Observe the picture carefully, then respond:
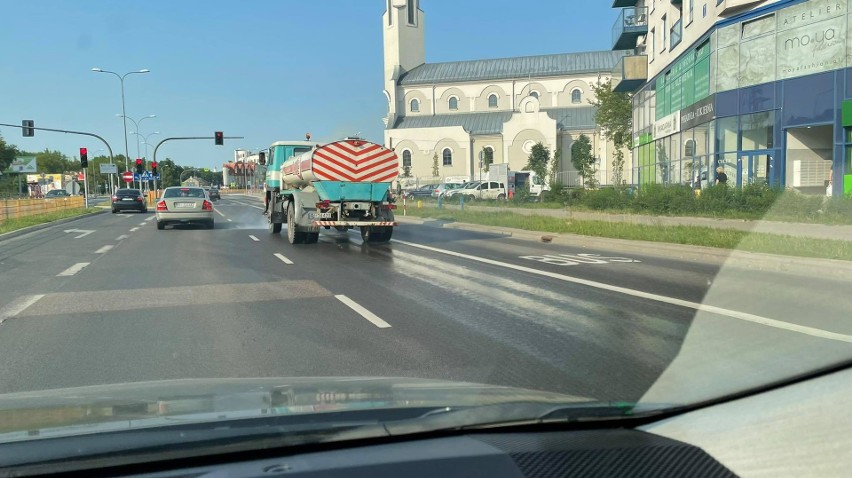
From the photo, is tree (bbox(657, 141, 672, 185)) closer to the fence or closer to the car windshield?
the car windshield

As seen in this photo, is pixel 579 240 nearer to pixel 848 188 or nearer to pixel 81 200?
pixel 848 188

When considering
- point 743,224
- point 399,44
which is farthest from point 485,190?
point 399,44

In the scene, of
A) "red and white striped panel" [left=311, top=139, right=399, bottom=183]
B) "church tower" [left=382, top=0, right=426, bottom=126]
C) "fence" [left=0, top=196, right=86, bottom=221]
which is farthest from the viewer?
"church tower" [left=382, top=0, right=426, bottom=126]

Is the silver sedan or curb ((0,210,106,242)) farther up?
the silver sedan

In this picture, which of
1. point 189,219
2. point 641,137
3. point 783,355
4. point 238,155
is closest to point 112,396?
point 783,355

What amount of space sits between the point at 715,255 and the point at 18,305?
39.6ft

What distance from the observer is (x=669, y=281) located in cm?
1060

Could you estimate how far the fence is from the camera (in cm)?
3001

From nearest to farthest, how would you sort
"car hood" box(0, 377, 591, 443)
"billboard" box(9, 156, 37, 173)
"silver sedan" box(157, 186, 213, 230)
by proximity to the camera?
1. "car hood" box(0, 377, 591, 443)
2. "silver sedan" box(157, 186, 213, 230)
3. "billboard" box(9, 156, 37, 173)

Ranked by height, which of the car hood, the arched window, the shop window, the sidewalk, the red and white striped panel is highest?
the arched window

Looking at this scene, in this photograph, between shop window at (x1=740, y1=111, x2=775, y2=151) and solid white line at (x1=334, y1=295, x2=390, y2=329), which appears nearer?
solid white line at (x1=334, y1=295, x2=390, y2=329)

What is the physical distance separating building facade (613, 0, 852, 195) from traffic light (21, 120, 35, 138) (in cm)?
3489

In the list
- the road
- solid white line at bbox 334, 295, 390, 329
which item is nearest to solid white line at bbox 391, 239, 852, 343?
the road

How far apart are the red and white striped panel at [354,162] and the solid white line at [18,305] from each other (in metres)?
8.01
